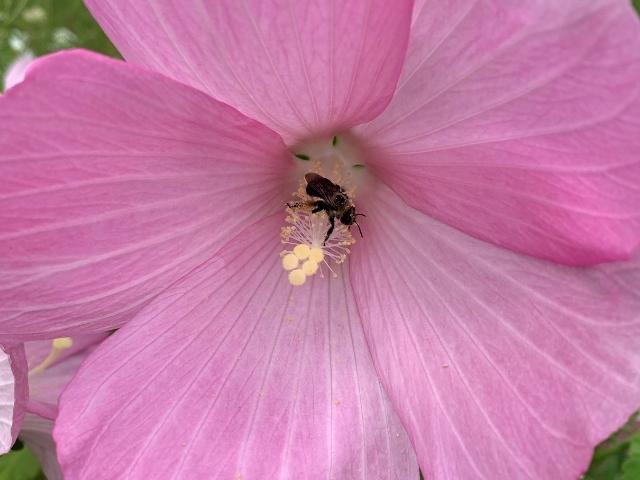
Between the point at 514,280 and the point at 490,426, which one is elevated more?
the point at 514,280

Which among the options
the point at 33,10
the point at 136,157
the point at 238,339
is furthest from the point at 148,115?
the point at 33,10

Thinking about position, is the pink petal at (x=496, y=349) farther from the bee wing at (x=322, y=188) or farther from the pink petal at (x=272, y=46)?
the pink petal at (x=272, y=46)

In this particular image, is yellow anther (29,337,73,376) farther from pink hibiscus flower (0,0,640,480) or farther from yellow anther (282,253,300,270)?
yellow anther (282,253,300,270)

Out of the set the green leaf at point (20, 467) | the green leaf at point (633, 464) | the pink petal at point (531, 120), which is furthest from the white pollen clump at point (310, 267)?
the green leaf at point (20, 467)

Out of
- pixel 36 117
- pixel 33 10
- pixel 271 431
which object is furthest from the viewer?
pixel 33 10

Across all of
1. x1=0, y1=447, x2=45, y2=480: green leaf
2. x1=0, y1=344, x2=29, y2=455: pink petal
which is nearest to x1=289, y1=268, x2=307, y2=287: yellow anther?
x1=0, y1=344, x2=29, y2=455: pink petal

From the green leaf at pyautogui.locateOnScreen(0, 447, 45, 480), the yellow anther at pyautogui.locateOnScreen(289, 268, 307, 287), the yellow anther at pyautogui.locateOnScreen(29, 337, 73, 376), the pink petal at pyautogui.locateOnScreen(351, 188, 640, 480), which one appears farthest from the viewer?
the green leaf at pyautogui.locateOnScreen(0, 447, 45, 480)

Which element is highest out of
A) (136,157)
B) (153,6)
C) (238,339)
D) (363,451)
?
(153,6)

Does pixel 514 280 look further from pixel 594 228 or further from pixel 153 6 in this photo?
pixel 153 6
